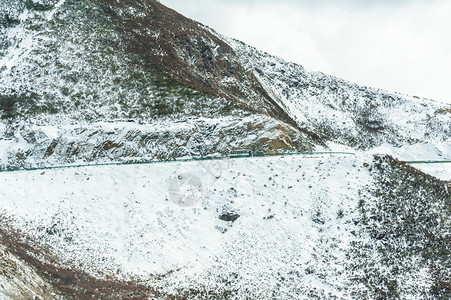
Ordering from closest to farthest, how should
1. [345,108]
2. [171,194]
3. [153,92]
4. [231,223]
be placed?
[231,223]
[171,194]
[153,92]
[345,108]

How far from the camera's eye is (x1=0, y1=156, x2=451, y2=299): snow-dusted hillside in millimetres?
19047

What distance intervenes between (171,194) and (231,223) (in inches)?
195

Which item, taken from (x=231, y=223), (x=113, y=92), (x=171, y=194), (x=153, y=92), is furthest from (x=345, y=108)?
(x=231, y=223)

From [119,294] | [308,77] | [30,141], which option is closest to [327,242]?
[119,294]

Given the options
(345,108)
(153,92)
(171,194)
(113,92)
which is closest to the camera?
(171,194)

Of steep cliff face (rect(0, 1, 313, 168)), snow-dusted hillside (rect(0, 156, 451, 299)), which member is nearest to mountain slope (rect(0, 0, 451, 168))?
steep cliff face (rect(0, 1, 313, 168))

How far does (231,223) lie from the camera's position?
75.4ft

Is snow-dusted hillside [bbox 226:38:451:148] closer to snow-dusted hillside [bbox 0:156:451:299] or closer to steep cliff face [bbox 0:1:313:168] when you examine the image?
steep cliff face [bbox 0:1:313:168]

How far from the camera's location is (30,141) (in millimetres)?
32688

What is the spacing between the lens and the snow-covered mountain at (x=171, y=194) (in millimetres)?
18844

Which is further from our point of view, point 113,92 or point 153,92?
point 113,92

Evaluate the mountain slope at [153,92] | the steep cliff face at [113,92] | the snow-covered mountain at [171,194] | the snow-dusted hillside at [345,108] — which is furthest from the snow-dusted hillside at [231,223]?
the snow-dusted hillside at [345,108]

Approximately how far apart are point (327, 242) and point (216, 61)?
3321cm

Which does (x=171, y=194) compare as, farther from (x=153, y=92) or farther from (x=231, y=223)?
(x=153, y=92)
